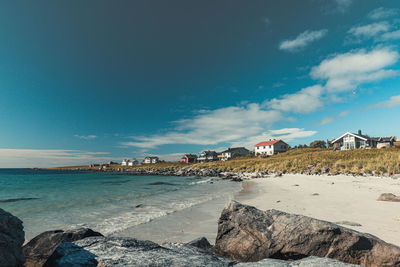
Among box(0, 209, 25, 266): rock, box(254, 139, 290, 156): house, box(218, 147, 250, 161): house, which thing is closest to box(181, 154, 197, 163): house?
box(218, 147, 250, 161): house

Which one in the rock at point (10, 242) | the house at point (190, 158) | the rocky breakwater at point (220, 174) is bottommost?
the rocky breakwater at point (220, 174)

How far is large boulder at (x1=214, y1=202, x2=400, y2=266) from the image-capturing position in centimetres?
369

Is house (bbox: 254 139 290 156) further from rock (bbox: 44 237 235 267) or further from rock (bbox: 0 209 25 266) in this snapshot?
rock (bbox: 0 209 25 266)

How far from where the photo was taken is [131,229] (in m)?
8.54

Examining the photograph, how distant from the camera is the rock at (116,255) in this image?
2.79 m

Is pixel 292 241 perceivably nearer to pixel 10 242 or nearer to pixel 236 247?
pixel 236 247

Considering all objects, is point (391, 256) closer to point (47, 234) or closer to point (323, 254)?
point (323, 254)

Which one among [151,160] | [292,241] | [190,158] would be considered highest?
[190,158]

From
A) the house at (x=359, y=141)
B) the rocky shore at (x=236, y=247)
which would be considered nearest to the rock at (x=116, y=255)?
the rocky shore at (x=236, y=247)

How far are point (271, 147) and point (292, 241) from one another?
8203 cm

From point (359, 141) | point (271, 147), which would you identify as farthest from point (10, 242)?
point (271, 147)

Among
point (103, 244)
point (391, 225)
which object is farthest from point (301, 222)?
point (391, 225)

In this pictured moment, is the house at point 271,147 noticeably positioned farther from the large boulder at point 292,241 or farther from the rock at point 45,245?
the rock at point 45,245

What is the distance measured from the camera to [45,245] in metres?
4.96
